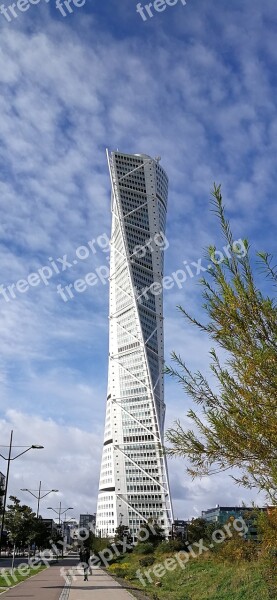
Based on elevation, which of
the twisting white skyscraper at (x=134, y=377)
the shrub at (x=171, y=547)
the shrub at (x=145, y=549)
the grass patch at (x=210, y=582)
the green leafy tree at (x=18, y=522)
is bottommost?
the grass patch at (x=210, y=582)

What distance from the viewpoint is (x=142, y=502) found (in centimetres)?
14375

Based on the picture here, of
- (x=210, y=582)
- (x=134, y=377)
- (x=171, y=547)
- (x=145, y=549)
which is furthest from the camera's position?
(x=134, y=377)

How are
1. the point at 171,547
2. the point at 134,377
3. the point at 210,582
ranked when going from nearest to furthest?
the point at 210,582 < the point at 171,547 < the point at 134,377

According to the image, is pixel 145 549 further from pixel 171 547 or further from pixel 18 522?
pixel 18 522

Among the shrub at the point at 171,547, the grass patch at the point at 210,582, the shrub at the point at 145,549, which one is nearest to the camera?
the grass patch at the point at 210,582

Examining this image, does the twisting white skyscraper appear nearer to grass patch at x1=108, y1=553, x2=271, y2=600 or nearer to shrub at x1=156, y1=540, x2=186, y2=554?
shrub at x1=156, y1=540, x2=186, y2=554

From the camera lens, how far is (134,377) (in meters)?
152

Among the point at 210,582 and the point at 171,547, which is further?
the point at 171,547

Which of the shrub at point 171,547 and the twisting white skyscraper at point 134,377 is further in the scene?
the twisting white skyscraper at point 134,377

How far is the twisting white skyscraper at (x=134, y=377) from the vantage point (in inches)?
5664

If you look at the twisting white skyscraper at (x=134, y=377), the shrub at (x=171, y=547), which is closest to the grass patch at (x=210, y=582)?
the shrub at (x=171, y=547)

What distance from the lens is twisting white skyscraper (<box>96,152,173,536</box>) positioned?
14388 centimetres

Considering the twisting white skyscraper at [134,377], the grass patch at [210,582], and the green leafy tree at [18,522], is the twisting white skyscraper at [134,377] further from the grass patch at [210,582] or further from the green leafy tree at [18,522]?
the grass patch at [210,582]

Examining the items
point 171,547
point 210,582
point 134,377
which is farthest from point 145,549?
point 134,377
